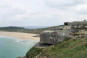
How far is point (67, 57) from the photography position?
818cm

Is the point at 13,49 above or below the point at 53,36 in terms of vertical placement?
below

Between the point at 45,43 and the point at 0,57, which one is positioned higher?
the point at 45,43

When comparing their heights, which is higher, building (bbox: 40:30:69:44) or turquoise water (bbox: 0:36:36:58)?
building (bbox: 40:30:69:44)

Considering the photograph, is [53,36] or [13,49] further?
[13,49]

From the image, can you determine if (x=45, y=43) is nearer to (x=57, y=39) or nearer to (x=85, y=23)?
(x=57, y=39)

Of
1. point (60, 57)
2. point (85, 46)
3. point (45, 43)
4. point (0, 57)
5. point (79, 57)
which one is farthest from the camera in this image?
point (0, 57)

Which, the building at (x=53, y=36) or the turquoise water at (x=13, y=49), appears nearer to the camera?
the building at (x=53, y=36)

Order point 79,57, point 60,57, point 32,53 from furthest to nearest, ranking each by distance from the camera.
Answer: point 32,53 → point 60,57 → point 79,57

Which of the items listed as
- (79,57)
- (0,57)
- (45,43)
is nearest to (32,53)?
(45,43)

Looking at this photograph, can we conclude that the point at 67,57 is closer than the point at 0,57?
Yes

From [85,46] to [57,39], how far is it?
5.02 meters

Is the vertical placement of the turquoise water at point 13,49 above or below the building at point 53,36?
below

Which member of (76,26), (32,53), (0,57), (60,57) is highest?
(76,26)

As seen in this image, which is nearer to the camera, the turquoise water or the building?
the building
